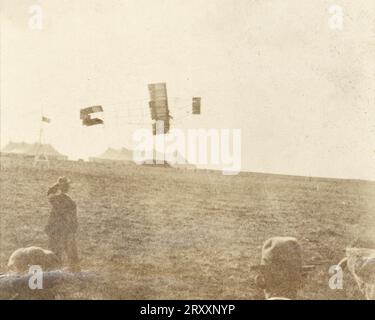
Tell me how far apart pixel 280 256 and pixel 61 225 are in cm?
589

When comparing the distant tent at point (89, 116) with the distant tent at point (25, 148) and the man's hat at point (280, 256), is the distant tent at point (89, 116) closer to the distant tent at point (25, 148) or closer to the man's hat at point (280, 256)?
the man's hat at point (280, 256)

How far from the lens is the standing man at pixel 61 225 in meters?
9.12

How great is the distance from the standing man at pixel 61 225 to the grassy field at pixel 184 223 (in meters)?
0.84

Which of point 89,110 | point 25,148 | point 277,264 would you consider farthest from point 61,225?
point 25,148

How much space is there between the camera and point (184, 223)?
13.9 metres

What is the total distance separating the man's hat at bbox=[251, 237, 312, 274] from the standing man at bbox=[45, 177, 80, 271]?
220 inches

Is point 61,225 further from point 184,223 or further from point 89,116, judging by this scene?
point 89,116

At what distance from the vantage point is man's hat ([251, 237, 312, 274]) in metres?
4.84

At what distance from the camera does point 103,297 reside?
8219mm

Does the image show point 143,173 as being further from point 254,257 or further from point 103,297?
point 103,297

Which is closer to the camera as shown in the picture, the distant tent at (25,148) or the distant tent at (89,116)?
the distant tent at (89,116)

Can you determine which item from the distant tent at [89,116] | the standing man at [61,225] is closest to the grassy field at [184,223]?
the standing man at [61,225]

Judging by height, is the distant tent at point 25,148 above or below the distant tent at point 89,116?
above

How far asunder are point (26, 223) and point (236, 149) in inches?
279
